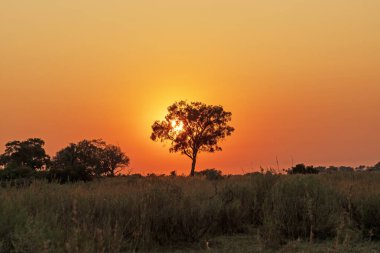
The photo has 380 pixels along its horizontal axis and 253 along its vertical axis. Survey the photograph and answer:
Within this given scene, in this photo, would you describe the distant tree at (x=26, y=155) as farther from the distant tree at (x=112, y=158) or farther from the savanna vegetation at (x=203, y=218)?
the savanna vegetation at (x=203, y=218)

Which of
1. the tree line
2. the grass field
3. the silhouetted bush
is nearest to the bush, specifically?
the grass field

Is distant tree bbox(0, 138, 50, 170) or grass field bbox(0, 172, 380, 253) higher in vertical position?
distant tree bbox(0, 138, 50, 170)

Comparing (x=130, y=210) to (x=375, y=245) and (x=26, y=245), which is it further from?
(x=375, y=245)

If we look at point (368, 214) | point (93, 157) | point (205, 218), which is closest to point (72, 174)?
point (205, 218)

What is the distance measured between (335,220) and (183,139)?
5094cm

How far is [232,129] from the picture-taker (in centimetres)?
6269

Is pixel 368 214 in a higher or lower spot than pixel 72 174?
lower

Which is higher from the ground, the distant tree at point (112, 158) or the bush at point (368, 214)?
the distant tree at point (112, 158)

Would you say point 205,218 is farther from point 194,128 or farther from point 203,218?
point 194,128

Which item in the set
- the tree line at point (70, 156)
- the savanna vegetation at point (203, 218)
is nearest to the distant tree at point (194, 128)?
the tree line at point (70, 156)

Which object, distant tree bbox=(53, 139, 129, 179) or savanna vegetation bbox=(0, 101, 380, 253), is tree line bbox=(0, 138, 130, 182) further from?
savanna vegetation bbox=(0, 101, 380, 253)

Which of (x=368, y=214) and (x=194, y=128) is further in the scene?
(x=194, y=128)

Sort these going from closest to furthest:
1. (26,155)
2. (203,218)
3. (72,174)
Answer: (203,218) < (72,174) < (26,155)

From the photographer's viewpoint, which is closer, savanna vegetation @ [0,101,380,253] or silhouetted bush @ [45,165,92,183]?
savanna vegetation @ [0,101,380,253]
